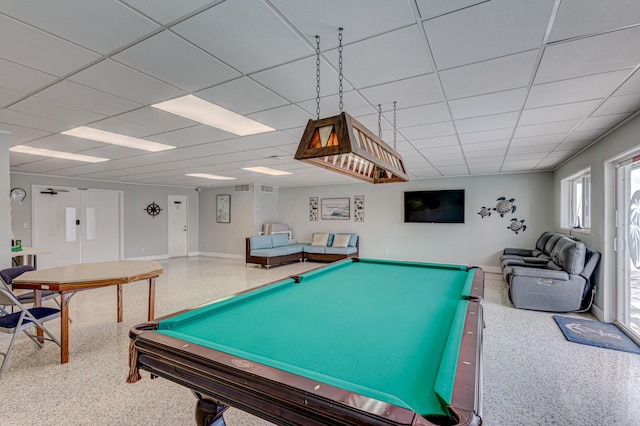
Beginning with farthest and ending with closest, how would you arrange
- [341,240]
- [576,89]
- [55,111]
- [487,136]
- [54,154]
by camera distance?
[341,240] → [54,154] → [487,136] → [55,111] → [576,89]

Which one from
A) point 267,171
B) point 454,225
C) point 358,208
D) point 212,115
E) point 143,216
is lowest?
point 454,225

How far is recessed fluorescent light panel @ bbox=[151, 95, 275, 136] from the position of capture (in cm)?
281

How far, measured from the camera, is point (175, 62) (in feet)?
6.68

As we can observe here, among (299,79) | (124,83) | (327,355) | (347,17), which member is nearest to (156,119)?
(124,83)

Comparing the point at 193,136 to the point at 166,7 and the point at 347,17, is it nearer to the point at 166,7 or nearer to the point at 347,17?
the point at 166,7

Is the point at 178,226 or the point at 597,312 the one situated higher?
the point at 178,226

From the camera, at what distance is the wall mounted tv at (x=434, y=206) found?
24.1ft

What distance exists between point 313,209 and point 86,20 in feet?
26.1

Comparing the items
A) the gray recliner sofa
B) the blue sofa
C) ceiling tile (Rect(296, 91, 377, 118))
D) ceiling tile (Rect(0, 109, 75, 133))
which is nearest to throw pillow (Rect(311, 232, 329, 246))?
the blue sofa

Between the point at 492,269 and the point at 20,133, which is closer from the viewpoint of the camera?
the point at 20,133

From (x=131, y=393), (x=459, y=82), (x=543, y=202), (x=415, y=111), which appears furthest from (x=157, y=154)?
(x=543, y=202)

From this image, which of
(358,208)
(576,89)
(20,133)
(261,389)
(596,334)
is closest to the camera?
(261,389)

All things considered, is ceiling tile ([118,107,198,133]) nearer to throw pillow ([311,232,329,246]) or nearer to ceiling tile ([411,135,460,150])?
ceiling tile ([411,135,460,150])

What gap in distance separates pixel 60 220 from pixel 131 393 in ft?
23.7
